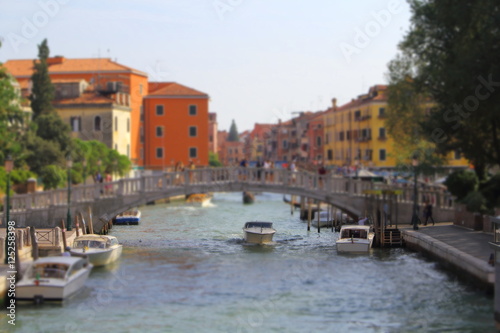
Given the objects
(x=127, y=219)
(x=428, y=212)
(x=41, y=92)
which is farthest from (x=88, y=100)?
(x=428, y=212)

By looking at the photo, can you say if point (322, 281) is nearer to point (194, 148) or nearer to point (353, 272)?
point (353, 272)

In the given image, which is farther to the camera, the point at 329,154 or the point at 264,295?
the point at 329,154

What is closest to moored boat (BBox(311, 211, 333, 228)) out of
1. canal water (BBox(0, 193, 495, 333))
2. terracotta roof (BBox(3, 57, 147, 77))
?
canal water (BBox(0, 193, 495, 333))

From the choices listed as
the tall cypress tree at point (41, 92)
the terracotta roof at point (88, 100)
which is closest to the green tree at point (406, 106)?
the tall cypress tree at point (41, 92)

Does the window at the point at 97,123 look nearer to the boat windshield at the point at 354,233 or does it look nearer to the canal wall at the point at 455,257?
the boat windshield at the point at 354,233

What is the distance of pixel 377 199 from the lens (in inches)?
1479

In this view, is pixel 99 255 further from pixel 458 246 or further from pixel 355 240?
pixel 458 246

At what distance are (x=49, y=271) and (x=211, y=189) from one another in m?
17.7

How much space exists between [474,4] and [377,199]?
8593 mm

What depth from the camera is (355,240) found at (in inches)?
1303

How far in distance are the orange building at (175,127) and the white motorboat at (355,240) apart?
47800 mm

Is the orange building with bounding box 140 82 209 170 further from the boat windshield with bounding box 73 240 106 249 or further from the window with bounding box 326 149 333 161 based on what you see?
the boat windshield with bounding box 73 240 106 249

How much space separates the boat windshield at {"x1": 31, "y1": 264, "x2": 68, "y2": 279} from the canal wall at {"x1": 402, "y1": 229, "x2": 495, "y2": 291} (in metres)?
10.2

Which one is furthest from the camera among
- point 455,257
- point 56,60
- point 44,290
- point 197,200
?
point 56,60
